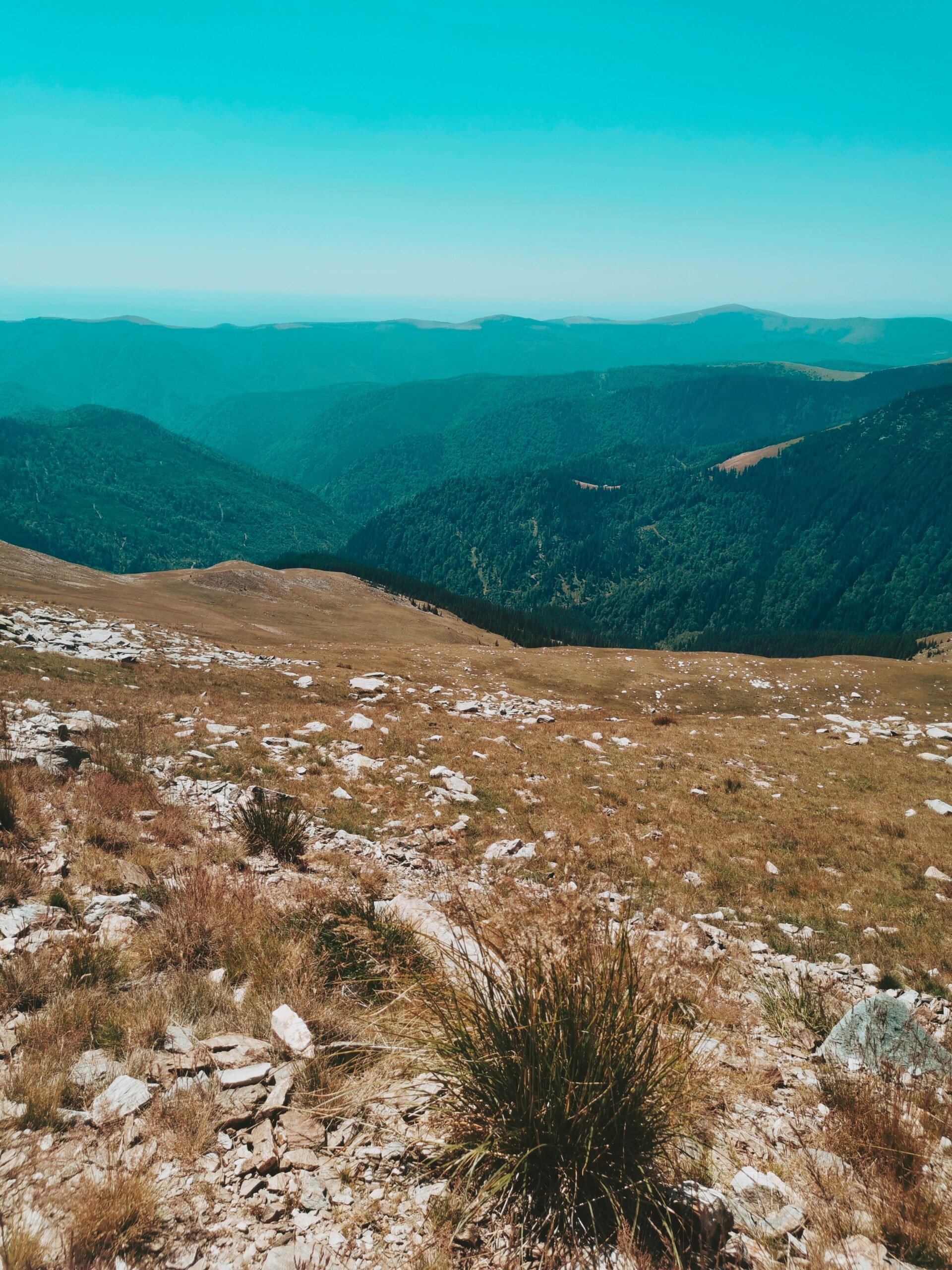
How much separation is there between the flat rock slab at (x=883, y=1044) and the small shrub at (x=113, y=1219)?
511 centimetres

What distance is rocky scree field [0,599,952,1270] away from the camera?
2850 mm

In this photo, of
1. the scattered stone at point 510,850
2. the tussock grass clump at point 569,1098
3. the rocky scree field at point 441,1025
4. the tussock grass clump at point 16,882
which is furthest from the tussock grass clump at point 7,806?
the scattered stone at point 510,850

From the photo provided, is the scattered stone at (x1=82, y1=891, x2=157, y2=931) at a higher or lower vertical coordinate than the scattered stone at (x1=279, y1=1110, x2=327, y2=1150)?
lower

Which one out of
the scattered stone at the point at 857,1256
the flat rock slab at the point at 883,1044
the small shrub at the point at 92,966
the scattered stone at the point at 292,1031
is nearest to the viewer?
the scattered stone at the point at 857,1256

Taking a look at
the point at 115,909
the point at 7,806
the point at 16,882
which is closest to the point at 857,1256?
the point at 115,909

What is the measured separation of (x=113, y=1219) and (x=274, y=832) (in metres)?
5.99

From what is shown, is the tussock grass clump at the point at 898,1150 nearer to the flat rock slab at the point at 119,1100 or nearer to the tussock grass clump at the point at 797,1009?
the tussock grass clump at the point at 797,1009

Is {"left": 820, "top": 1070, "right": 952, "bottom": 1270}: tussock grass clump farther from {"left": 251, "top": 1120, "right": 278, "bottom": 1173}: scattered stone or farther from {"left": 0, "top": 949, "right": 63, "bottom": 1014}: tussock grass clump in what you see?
{"left": 0, "top": 949, "right": 63, "bottom": 1014}: tussock grass clump

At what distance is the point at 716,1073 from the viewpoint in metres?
3.93

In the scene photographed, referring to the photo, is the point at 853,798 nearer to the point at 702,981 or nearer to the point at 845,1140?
the point at 702,981

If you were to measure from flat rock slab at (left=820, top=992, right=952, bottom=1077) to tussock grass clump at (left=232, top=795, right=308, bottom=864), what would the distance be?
6.53 metres

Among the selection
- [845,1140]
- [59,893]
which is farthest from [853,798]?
[59,893]

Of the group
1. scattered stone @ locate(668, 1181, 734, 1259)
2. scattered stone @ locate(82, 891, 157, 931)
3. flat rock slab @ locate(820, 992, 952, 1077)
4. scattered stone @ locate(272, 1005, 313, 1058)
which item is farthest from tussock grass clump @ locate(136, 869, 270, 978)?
flat rock slab @ locate(820, 992, 952, 1077)

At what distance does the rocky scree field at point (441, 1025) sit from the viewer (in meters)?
2.85
